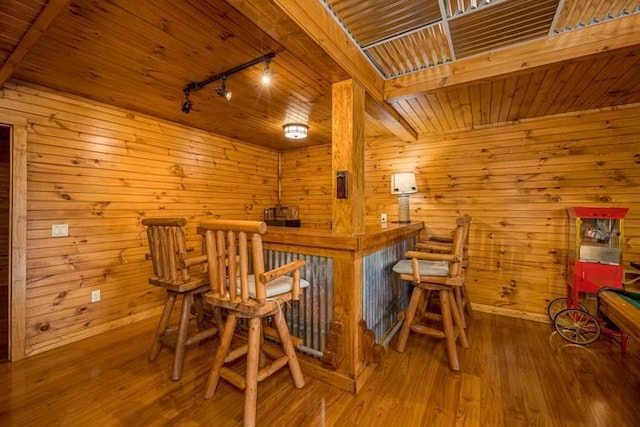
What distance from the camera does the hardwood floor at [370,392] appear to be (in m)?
1.58

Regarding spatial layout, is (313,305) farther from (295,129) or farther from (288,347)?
(295,129)

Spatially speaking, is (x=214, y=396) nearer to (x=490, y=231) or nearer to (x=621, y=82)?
(x=490, y=231)

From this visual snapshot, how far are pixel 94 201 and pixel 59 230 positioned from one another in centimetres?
38

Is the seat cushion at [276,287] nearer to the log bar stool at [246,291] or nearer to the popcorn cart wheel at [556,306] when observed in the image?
the log bar stool at [246,291]

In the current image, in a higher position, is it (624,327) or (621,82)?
(621,82)

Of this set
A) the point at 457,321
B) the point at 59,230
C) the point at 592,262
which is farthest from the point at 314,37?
the point at 592,262

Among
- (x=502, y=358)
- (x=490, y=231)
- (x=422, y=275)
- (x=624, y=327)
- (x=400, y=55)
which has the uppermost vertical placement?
(x=400, y=55)

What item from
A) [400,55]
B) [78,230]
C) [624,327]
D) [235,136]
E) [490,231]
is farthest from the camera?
[235,136]

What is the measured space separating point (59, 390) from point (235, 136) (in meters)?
3.23

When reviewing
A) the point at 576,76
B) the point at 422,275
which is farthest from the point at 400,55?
the point at 422,275

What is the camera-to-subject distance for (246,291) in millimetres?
1450

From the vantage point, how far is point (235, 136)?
13.2ft

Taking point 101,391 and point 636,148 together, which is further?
point 636,148

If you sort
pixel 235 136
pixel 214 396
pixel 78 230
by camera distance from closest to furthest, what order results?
1. pixel 214 396
2. pixel 78 230
3. pixel 235 136
